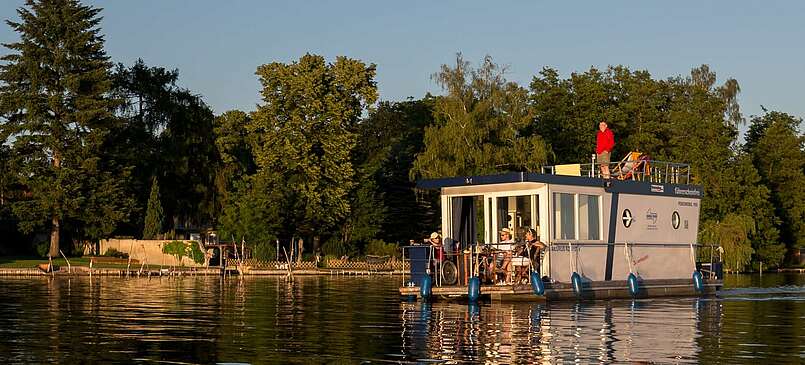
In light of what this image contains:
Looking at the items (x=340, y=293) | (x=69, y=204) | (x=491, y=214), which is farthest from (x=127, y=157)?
(x=491, y=214)

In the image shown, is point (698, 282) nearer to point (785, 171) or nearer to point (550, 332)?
point (550, 332)

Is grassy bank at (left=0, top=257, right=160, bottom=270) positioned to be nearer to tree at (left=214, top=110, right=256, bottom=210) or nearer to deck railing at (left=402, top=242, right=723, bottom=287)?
tree at (left=214, top=110, right=256, bottom=210)

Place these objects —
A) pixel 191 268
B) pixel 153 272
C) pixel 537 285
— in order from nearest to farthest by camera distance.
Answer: pixel 537 285, pixel 153 272, pixel 191 268

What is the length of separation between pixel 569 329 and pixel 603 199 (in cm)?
1113

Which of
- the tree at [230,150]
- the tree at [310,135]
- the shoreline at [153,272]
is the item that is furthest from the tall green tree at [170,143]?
the shoreline at [153,272]

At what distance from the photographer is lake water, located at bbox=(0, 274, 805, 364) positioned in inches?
692

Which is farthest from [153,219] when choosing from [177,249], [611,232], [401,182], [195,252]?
[611,232]

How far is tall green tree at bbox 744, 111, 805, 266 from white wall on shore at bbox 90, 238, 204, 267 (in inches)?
1754

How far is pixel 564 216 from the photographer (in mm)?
31969

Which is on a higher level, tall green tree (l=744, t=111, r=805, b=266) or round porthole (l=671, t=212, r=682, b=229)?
tall green tree (l=744, t=111, r=805, b=266)

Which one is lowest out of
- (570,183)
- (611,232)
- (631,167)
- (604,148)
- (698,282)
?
(698,282)

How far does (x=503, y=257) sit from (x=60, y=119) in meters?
50.3

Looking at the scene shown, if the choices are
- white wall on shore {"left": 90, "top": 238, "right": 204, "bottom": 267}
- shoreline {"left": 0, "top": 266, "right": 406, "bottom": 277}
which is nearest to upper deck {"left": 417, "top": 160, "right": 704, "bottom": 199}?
shoreline {"left": 0, "top": 266, "right": 406, "bottom": 277}

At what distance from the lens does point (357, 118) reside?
78562 mm
